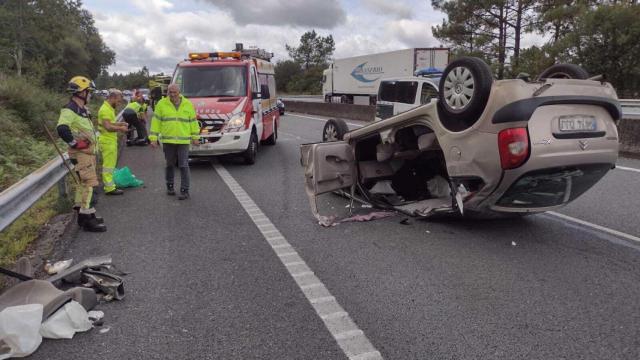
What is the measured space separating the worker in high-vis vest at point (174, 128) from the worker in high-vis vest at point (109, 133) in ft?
1.90

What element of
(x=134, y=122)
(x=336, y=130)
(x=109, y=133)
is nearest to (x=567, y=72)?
(x=336, y=130)

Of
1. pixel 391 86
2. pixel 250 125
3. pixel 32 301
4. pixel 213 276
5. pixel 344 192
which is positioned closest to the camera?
pixel 32 301

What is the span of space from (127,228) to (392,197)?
10.7ft

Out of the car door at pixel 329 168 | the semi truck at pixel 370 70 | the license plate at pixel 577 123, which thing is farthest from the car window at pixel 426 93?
the semi truck at pixel 370 70

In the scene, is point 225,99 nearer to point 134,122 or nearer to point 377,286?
point 134,122

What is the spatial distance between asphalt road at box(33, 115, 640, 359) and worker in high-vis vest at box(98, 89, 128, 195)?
1214mm

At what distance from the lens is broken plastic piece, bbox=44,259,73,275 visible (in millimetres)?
4102

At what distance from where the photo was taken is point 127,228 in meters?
5.53

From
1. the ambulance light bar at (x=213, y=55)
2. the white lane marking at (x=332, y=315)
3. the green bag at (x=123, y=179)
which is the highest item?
the ambulance light bar at (x=213, y=55)

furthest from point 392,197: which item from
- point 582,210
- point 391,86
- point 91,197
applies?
point 391,86

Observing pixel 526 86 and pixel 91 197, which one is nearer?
pixel 526 86

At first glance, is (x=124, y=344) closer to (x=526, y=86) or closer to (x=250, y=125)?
(x=526, y=86)

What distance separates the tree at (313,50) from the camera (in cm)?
10512

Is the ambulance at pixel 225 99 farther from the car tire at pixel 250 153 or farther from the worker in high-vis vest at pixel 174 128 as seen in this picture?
the worker in high-vis vest at pixel 174 128
